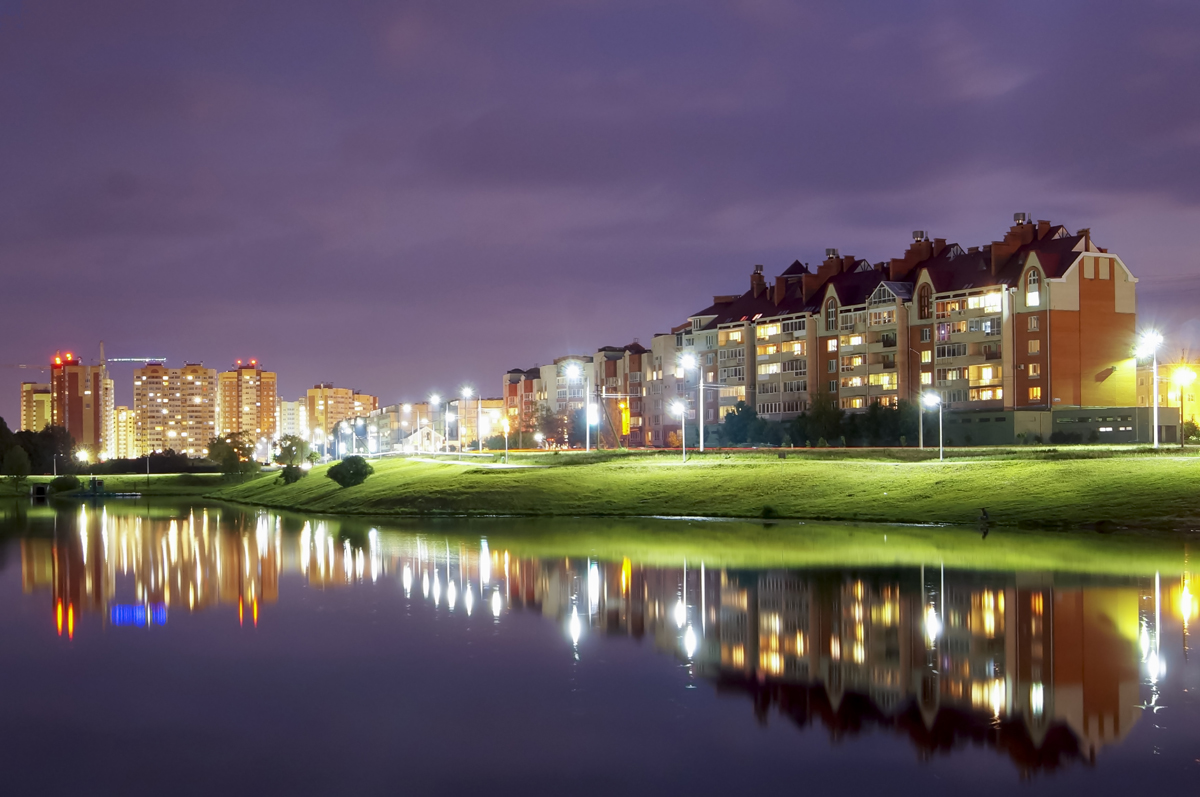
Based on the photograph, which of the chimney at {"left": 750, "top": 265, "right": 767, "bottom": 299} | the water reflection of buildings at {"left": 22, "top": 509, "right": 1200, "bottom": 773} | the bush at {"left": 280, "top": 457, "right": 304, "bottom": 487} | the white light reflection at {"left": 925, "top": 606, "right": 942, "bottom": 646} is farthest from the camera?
the chimney at {"left": 750, "top": 265, "right": 767, "bottom": 299}

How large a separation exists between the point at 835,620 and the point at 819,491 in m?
35.8

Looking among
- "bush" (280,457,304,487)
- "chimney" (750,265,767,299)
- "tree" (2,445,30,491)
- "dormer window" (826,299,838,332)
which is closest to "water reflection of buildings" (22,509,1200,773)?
"bush" (280,457,304,487)

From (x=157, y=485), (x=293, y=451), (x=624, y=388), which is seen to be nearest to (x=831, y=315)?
(x=624, y=388)

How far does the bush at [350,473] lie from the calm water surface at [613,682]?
4936cm

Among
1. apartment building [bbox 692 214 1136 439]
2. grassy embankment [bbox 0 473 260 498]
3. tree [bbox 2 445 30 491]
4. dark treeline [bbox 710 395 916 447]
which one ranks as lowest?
grassy embankment [bbox 0 473 260 498]

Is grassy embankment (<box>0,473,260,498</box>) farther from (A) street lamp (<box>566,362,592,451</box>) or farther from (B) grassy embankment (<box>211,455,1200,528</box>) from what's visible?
(B) grassy embankment (<box>211,455,1200,528</box>)

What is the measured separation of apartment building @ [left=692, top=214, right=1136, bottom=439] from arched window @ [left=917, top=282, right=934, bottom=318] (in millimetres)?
140

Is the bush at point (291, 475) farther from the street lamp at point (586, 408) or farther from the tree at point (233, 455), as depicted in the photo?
the tree at point (233, 455)

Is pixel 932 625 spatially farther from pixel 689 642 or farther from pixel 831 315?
pixel 831 315

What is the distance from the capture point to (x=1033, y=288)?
102 meters

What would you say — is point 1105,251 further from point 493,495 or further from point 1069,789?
point 1069,789

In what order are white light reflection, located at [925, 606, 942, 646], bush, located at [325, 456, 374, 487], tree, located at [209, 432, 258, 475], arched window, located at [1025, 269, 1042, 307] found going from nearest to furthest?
white light reflection, located at [925, 606, 942, 646], bush, located at [325, 456, 374, 487], arched window, located at [1025, 269, 1042, 307], tree, located at [209, 432, 258, 475]

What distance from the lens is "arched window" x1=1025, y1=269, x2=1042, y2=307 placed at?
10088 cm

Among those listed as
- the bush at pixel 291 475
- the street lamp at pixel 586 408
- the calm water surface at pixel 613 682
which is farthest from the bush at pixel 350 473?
the calm water surface at pixel 613 682
